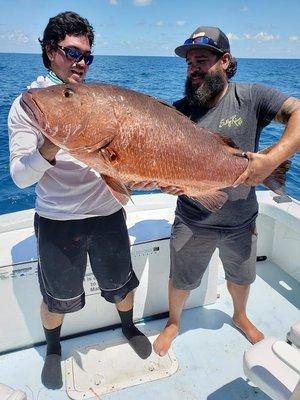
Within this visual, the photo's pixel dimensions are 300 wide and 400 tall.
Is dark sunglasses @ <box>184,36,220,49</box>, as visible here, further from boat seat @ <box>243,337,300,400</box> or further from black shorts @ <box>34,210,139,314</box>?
boat seat @ <box>243,337,300,400</box>

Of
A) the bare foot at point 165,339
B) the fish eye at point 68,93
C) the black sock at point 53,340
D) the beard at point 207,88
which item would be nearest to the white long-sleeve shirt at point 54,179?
the fish eye at point 68,93

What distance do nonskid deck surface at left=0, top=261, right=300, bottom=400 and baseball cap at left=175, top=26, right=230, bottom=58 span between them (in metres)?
2.34

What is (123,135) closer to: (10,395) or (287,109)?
(287,109)

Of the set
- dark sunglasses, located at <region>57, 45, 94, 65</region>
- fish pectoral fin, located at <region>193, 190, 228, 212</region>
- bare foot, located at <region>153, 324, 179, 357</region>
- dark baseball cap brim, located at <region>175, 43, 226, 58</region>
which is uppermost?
dark baseball cap brim, located at <region>175, 43, 226, 58</region>

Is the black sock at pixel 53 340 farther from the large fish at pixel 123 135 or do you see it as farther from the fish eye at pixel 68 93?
the fish eye at pixel 68 93

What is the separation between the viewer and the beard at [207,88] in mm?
2506

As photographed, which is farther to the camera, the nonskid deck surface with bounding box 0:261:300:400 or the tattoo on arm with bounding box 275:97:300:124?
the nonskid deck surface with bounding box 0:261:300:400

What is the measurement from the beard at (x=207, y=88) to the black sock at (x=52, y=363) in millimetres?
1994

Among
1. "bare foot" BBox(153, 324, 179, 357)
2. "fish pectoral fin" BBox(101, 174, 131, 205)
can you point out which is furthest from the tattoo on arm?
"bare foot" BBox(153, 324, 179, 357)

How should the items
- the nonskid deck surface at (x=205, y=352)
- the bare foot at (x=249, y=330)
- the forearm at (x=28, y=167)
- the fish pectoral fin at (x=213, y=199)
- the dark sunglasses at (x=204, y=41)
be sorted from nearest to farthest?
the forearm at (x=28, y=167) < the fish pectoral fin at (x=213, y=199) < the dark sunglasses at (x=204, y=41) < the nonskid deck surface at (x=205, y=352) < the bare foot at (x=249, y=330)

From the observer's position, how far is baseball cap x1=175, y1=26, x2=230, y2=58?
2.44 meters

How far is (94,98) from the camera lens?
1.89 m

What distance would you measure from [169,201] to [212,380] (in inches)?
71.3

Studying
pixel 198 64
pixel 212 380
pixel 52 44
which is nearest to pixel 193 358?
pixel 212 380
